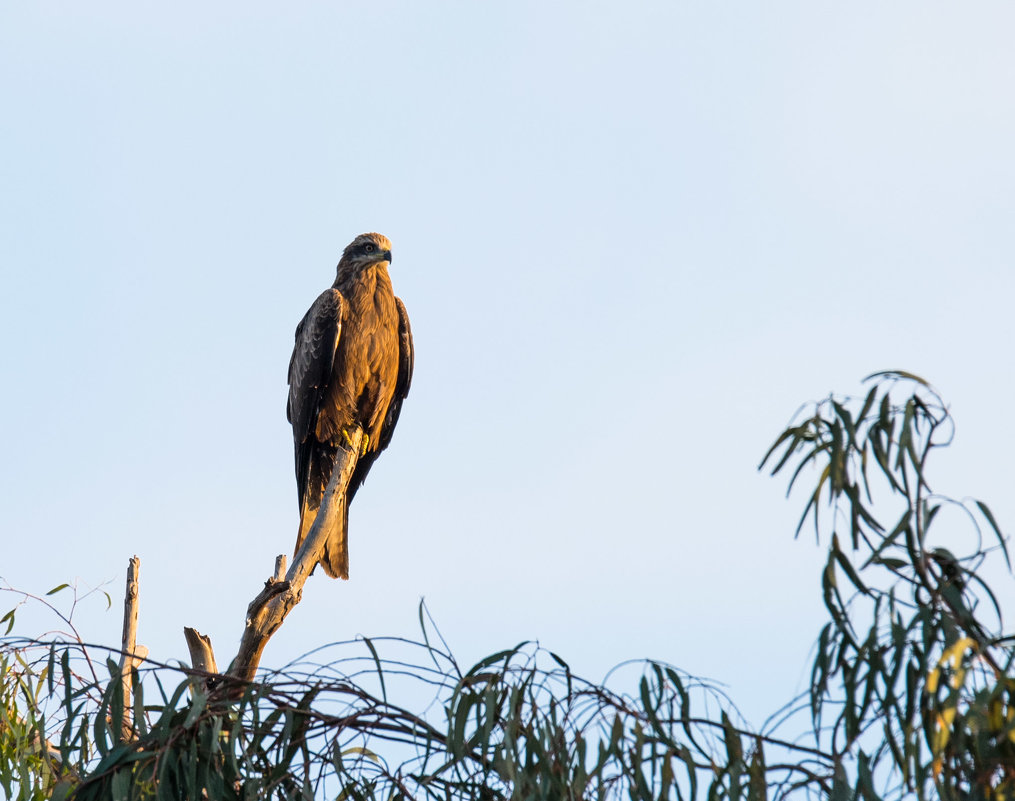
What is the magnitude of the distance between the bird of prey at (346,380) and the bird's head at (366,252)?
0.21 metres

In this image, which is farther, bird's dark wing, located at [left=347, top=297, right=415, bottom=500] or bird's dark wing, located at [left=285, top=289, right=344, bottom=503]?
bird's dark wing, located at [left=347, top=297, right=415, bottom=500]

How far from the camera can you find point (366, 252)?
8.80 meters

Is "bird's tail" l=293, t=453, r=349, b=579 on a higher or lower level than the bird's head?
lower

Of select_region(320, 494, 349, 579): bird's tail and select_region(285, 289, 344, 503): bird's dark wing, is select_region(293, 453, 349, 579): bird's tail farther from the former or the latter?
select_region(285, 289, 344, 503): bird's dark wing

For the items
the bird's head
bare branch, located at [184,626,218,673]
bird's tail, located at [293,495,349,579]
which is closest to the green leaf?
bare branch, located at [184,626,218,673]

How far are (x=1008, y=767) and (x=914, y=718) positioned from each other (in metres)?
0.31

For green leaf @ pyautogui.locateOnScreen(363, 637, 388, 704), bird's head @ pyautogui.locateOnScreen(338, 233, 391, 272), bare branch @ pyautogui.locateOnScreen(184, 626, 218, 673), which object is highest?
bird's head @ pyautogui.locateOnScreen(338, 233, 391, 272)

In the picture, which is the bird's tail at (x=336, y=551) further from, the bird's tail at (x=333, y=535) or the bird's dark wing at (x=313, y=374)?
the bird's dark wing at (x=313, y=374)

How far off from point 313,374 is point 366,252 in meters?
1.14

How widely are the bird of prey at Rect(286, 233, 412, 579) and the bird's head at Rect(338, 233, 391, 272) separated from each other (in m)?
0.21

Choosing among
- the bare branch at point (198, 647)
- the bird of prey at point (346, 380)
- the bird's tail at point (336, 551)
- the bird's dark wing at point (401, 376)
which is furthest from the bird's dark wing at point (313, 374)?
the bare branch at point (198, 647)


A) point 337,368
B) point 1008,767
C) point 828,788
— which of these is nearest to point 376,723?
point 828,788

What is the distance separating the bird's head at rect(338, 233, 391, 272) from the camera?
872 cm

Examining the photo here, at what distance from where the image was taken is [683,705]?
10.5 ft
